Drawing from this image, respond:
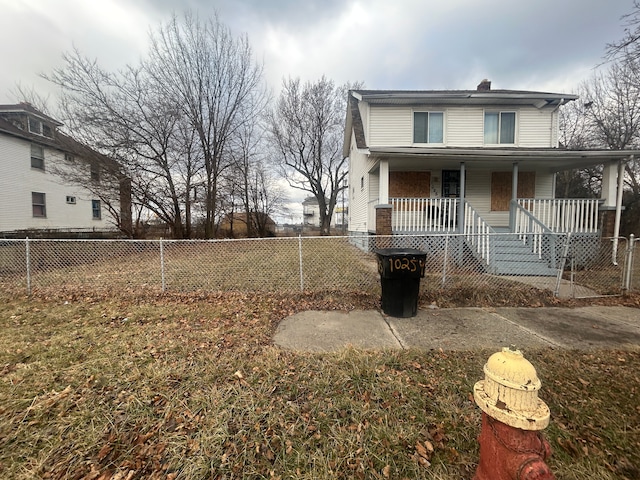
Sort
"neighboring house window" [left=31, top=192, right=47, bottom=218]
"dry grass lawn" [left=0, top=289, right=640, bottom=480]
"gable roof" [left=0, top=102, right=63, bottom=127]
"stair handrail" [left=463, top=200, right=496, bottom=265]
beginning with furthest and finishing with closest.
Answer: "neighboring house window" [left=31, top=192, right=47, bottom=218] < "gable roof" [left=0, top=102, right=63, bottom=127] < "stair handrail" [left=463, top=200, right=496, bottom=265] < "dry grass lawn" [left=0, top=289, right=640, bottom=480]

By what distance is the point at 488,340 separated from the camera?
11.4 ft

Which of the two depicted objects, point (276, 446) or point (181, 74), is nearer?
point (276, 446)

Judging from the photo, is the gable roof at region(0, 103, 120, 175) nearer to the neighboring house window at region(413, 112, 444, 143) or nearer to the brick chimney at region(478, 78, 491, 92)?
the neighboring house window at region(413, 112, 444, 143)

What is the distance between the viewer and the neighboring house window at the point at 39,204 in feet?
53.1

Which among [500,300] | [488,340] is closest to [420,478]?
[488,340]

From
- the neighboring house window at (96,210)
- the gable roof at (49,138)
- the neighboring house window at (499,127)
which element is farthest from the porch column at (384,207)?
the neighboring house window at (96,210)

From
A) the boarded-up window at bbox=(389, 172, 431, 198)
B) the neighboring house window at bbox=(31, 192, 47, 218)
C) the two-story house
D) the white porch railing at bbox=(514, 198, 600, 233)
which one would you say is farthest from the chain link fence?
the neighboring house window at bbox=(31, 192, 47, 218)

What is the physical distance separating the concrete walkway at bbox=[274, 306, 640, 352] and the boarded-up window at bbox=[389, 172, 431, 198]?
6.76 metres

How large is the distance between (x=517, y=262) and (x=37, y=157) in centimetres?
2487

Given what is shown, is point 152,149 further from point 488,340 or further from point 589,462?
point 589,462

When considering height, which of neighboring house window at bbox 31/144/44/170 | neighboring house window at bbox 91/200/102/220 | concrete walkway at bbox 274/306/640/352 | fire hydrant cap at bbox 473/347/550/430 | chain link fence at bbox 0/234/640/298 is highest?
neighboring house window at bbox 31/144/44/170

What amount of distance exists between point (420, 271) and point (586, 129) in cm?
2421

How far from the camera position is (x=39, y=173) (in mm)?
16359

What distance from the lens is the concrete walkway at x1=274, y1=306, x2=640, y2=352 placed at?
3377 mm
